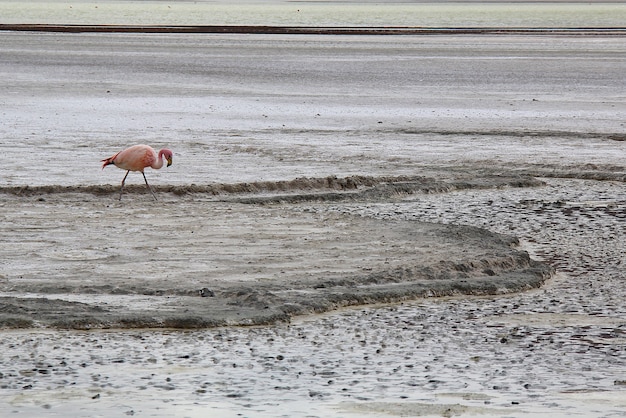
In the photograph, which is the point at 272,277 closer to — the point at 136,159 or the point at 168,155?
the point at 136,159

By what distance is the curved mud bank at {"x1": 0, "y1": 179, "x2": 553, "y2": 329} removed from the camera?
7.96 metres

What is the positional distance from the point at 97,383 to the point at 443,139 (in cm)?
1210

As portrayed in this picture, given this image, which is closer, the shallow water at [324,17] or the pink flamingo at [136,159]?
the pink flamingo at [136,159]

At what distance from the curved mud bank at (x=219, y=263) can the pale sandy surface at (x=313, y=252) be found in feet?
0.10

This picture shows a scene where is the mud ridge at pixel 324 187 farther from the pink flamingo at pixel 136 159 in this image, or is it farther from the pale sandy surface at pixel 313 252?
the pink flamingo at pixel 136 159

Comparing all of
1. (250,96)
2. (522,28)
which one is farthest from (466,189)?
(522,28)

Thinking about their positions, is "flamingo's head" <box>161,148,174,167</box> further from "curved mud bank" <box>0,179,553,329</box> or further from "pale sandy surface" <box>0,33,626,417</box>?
"curved mud bank" <box>0,179,553,329</box>

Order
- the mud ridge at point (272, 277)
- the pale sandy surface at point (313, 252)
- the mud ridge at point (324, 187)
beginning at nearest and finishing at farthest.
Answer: the pale sandy surface at point (313, 252), the mud ridge at point (272, 277), the mud ridge at point (324, 187)

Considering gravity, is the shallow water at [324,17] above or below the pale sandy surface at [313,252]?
below

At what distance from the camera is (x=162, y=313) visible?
780cm

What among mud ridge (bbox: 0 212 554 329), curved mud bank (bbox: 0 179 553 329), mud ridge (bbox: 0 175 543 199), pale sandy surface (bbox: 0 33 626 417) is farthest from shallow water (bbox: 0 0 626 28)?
mud ridge (bbox: 0 212 554 329)

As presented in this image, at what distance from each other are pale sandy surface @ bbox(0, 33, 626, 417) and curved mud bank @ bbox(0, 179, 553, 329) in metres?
0.03

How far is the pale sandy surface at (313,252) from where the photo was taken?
648 cm

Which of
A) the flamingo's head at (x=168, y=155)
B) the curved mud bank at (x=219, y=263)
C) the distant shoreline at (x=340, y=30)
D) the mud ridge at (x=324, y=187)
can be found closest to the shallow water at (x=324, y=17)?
the distant shoreline at (x=340, y=30)
